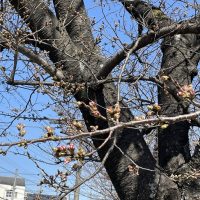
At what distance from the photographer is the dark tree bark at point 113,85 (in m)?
4.57

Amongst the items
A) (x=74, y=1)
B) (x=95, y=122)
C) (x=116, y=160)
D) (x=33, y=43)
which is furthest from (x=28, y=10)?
(x=116, y=160)

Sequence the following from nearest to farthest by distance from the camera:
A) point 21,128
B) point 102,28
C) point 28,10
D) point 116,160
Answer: point 21,128
point 116,160
point 28,10
point 102,28

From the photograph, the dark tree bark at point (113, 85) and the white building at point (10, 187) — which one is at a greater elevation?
the white building at point (10, 187)

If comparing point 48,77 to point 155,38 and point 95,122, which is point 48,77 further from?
point 155,38

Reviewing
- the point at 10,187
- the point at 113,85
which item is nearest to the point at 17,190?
the point at 10,187

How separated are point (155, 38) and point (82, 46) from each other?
37.3 inches

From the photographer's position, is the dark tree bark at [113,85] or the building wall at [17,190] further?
the building wall at [17,190]

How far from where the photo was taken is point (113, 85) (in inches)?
201

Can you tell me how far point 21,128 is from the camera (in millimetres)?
2705

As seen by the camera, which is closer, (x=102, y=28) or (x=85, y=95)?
(x=85, y=95)

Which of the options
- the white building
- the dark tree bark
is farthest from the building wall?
the dark tree bark

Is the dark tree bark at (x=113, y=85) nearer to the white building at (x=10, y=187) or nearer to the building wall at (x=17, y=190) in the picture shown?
the white building at (x=10, y=187)

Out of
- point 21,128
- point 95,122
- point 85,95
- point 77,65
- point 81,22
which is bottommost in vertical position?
point 21,128

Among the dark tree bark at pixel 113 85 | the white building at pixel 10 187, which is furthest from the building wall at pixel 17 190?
the dark tree bark at pixel 113 85
